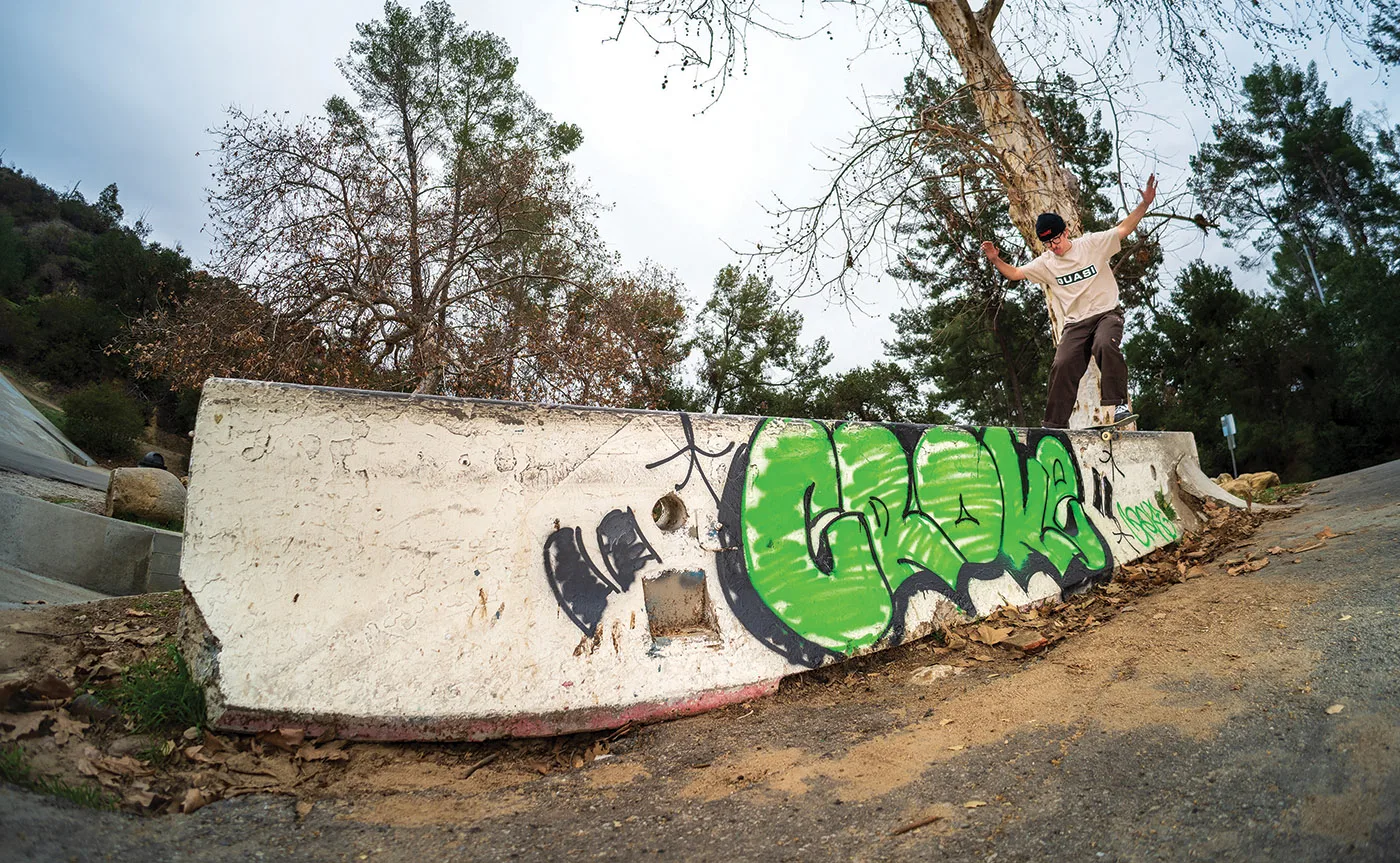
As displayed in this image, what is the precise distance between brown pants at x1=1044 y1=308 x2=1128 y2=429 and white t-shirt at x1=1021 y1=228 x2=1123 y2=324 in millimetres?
89

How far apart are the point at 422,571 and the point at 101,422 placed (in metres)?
25.8

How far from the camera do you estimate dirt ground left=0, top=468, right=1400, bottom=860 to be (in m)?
2.06

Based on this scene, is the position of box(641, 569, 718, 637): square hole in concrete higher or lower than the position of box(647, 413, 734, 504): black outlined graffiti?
lower

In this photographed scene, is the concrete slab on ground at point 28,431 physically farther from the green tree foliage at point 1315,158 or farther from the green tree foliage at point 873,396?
the green tree foliage at point 1315,158

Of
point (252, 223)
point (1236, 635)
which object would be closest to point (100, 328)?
point (252, 223)

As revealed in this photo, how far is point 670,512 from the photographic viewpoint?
3.43 meters

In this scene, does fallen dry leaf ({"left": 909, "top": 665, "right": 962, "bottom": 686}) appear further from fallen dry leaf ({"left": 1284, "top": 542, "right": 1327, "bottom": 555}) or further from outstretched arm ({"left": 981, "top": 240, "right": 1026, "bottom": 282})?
outstretched arm ({"left": 981, "top": 240, "right": 1026, "bottom": 282})

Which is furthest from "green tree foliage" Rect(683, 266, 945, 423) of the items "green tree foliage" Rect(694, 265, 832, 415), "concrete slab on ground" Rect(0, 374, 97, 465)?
"concrete slab on ground" Rect(0, 374, 97, 465)

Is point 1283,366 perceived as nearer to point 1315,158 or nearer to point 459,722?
point 1315,158

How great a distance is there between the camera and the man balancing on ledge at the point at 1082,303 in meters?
5.62

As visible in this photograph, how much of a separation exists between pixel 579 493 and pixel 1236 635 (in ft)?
10.3

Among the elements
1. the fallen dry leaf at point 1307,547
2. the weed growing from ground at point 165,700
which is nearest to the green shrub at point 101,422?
the weed growing from ground at point 165,700

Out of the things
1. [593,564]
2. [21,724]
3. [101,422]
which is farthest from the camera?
[101,422]

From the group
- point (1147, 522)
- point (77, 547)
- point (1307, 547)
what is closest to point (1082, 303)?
point (1147, 522)
